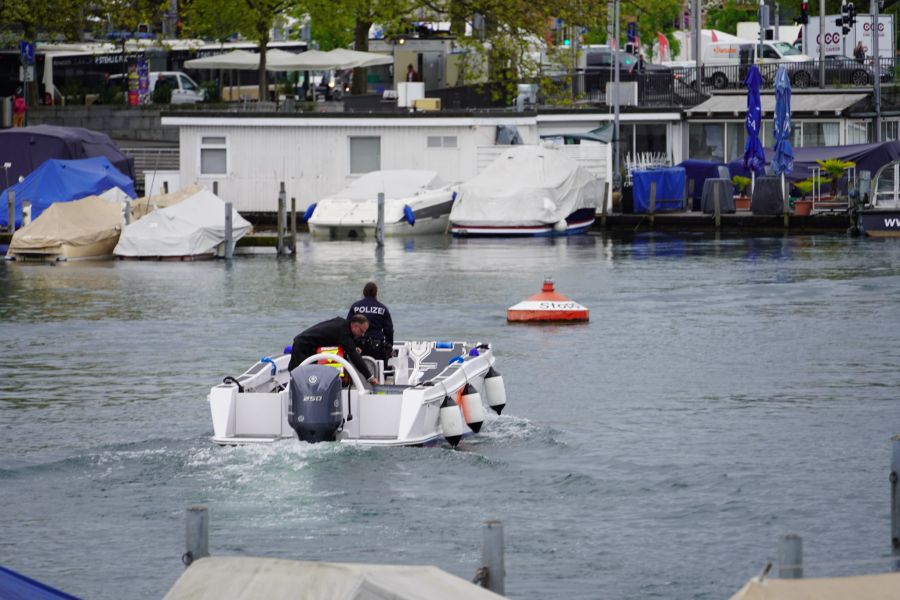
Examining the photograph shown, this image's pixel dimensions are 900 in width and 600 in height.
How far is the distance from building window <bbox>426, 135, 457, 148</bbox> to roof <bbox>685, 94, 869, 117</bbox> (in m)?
8.18

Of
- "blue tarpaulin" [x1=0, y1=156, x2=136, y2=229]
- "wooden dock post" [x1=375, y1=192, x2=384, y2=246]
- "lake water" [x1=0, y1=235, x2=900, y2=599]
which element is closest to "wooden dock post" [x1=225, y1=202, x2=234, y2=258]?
"wooden dock post" [x1=375, y1=192, x2=384, y2=246]

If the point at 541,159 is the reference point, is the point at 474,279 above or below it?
below

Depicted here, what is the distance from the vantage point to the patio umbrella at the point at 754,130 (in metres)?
52.9

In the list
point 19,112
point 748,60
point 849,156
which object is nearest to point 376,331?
point 849,156

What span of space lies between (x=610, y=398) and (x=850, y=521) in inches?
311

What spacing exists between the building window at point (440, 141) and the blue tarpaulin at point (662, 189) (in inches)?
227

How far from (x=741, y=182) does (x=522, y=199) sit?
7471 mm

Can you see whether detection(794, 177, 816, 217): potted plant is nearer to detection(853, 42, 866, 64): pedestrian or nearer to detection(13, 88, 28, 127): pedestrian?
detection(853, 42, 866, 64): pedestrian

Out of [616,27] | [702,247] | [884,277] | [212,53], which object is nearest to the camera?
[884,277]

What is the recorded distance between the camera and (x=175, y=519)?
698 inches

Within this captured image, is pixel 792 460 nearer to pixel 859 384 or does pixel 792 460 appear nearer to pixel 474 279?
pixel 859 384

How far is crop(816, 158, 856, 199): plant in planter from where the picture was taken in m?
52.3

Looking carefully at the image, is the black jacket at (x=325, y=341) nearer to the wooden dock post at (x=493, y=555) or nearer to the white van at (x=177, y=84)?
the wooden dock post at (x=493, y=555)

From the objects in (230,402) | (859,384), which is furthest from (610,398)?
(230,402)
